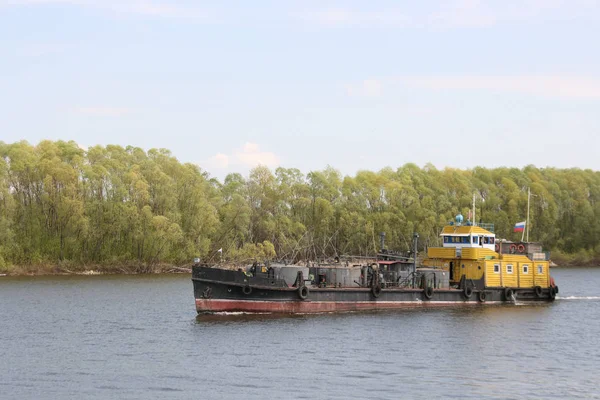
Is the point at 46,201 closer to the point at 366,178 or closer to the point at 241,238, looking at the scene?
the point at 241,238

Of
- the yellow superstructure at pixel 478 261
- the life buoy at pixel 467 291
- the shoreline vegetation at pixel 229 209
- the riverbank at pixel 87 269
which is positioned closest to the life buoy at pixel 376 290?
the life buoy at pixel 467 291

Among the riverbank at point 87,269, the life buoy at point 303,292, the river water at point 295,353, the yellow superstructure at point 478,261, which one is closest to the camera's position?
the river water at point 295,353

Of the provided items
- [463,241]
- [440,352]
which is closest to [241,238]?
[463,241]

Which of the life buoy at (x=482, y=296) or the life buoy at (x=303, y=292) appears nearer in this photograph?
the life buoy at (x=303, y=292)

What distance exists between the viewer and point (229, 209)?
11788 cm

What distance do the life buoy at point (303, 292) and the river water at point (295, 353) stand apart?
4.99 ft

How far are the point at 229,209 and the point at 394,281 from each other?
189 ft

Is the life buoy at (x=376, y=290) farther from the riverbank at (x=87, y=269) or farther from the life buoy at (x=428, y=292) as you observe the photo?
the riverbank at (x=87, y=269)

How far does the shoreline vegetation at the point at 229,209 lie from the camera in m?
104

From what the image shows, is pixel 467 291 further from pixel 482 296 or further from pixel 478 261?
pixel 478 261

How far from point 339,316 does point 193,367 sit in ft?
59.0

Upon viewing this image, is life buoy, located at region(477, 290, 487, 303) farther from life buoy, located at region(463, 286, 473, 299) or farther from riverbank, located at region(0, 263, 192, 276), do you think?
riverbank, located at region(0, 263, 192, 276)

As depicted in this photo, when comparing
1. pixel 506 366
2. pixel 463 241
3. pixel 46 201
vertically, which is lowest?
pixel 506 366

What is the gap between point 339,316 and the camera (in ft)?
186
